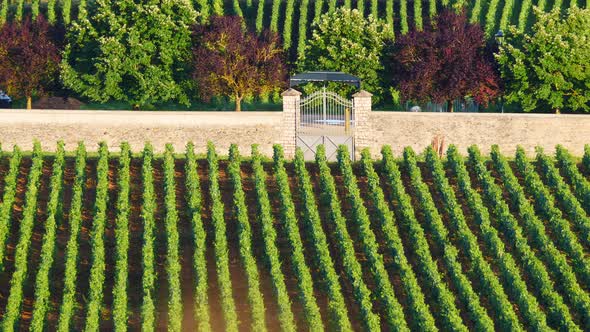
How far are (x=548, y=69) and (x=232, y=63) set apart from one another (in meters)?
10.6

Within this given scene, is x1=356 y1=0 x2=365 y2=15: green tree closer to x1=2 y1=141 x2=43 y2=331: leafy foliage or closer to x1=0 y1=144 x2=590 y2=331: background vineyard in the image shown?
x1=0 y1=144 x2=590 y2=331: background vineyard

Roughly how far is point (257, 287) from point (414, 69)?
17307 mm

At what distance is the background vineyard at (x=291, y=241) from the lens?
1453 inches

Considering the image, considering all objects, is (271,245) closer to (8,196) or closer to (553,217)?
(8,196)

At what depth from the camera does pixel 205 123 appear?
4638 cm

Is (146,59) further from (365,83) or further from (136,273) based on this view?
(136,273)

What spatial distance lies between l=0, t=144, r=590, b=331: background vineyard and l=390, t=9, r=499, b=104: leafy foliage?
6400 millimetres

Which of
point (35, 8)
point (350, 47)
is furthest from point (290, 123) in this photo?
point (35, 8)

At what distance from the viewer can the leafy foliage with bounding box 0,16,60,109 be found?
2127 inches

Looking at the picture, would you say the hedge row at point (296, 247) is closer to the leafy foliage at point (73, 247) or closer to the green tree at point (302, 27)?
the leafy foliage at point (73, 247)

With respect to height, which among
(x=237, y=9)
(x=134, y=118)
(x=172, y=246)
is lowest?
(x=172, y=246)

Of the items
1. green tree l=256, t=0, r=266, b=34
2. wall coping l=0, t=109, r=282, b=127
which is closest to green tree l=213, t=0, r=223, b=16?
green tree l=256, t=0, r=266, b=34

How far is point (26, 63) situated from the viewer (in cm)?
5406

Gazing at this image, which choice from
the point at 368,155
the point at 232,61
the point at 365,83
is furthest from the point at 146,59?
the point at 368,155
